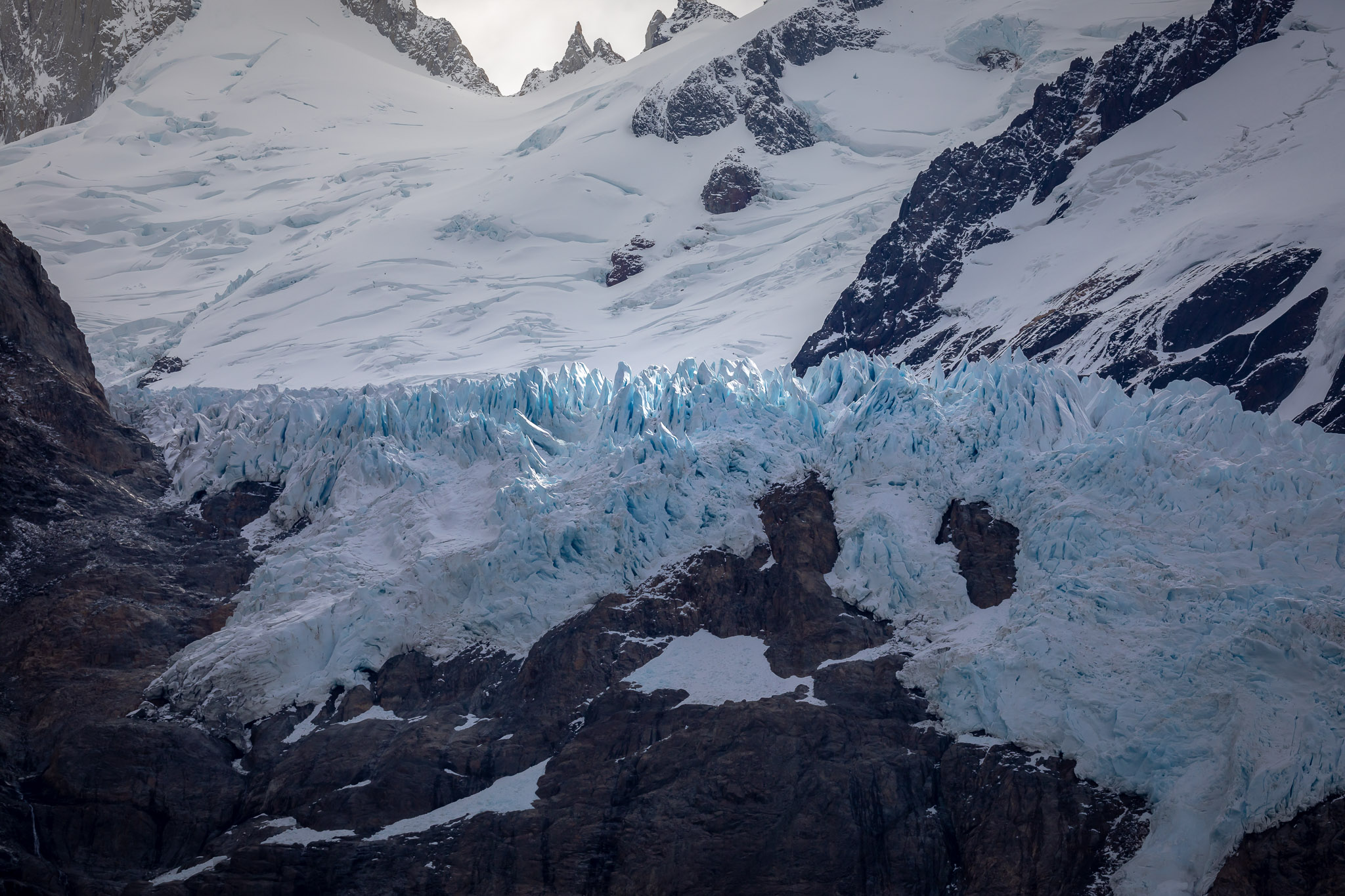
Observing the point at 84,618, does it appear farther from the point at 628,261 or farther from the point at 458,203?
the point at 458,203

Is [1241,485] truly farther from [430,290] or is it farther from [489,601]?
[430,290]

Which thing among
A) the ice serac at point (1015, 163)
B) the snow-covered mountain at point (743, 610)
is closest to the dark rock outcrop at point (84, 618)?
the snow-covered mountain at point (743, 610)

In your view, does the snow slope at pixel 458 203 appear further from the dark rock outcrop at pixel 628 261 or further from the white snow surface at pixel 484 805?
the white snow surface at pixel 484 805

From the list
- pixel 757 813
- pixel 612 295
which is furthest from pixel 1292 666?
pixel 612 295

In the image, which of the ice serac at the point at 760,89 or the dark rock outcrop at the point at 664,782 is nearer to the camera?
the dark rock outcrop at the point at 664,782

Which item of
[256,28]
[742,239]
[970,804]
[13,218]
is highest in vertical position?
[256,28]

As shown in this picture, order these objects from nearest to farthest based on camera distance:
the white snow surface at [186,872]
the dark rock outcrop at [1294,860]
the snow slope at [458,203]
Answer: the dark rock outcrop at [1294,860] → the white snow surface at [186,872] → the snow slope at [458,203]
